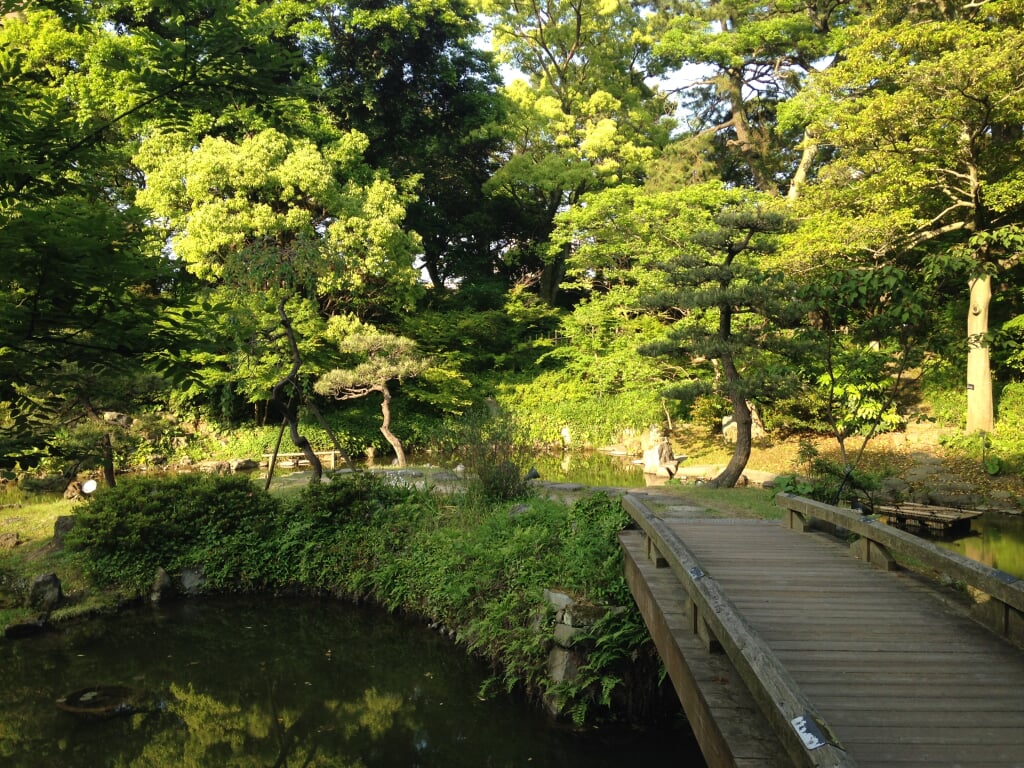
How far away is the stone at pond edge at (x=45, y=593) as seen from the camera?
7324mm

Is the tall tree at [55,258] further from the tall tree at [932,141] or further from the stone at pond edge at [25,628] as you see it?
the tall tree at [932,141]

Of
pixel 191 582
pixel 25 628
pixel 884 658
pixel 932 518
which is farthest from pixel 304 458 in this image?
pixel 884 658

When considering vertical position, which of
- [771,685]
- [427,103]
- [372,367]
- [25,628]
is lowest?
[25,628]

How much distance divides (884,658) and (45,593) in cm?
808

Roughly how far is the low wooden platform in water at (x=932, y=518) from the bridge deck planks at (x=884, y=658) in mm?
5403

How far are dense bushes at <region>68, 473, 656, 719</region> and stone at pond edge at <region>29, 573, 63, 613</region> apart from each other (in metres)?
0.39

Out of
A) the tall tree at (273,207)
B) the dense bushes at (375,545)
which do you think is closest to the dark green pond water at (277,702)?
the dense bushes at (375,545)

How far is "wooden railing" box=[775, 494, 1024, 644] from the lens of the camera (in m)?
3.07

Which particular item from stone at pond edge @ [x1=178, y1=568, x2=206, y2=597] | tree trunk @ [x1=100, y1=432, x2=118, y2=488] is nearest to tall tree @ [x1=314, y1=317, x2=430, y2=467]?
tree trunk @ [x1=100, y1=432, x2=118, y2=488]

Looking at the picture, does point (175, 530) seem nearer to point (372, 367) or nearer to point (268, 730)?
point (268, 730)

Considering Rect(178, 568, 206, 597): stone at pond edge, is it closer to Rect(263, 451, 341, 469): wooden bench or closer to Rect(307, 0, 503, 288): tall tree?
Rect(263, 451, 341, 469): wooden bench

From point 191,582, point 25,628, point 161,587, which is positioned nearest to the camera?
point 25,628

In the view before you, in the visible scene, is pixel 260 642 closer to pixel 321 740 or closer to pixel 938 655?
pixel 321 740

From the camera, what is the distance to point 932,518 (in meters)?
9.25
